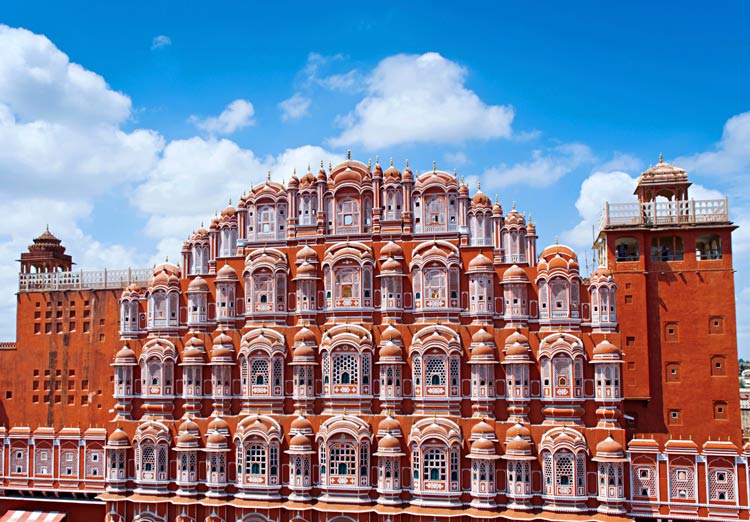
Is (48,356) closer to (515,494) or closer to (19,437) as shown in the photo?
(19,437)

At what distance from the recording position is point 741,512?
31.0 meters

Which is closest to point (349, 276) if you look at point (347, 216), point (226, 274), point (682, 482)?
point (347, 216)

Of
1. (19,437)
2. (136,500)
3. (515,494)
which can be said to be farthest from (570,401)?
(19,437)

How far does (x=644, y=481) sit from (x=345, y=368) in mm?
14688

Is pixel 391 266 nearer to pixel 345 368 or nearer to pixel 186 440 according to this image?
pixel 345 368

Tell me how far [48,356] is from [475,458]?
30.4m

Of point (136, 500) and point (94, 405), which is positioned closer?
point (136, 500)

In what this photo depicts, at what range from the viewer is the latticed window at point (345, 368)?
34938 mm

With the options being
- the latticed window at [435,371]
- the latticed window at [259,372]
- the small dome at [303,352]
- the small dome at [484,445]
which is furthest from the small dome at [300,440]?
the small dome at [484,445]

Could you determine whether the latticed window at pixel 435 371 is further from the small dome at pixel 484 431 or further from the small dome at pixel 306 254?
the small dome at pixel 306 254

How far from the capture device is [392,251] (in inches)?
1410

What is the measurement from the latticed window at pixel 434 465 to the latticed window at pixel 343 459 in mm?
3391

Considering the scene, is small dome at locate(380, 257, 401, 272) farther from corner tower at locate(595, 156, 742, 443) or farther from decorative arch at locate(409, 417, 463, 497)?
corner tower at locate(595, 156, 742, 443)

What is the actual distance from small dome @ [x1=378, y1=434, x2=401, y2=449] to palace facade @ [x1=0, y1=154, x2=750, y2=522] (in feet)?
0.30
